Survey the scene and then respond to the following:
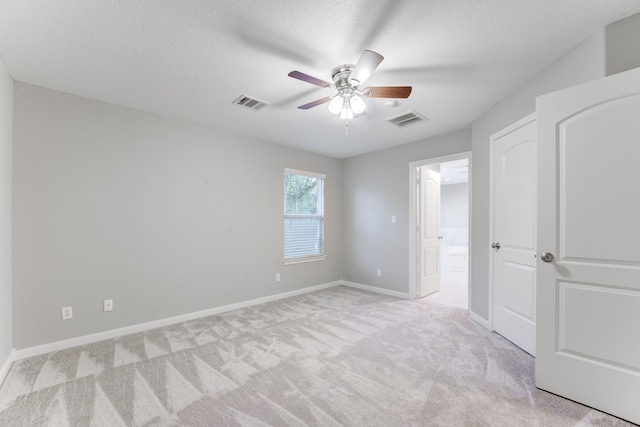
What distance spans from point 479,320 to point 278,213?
10.1 ft

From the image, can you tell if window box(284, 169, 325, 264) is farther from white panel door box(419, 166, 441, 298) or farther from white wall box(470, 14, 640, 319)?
white wall box(470, 14, 640, 319)

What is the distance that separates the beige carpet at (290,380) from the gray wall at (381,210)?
1.57 metres

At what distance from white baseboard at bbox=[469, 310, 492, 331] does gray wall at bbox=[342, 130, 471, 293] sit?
1107 mm

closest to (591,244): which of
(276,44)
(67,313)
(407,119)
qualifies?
(407,119)

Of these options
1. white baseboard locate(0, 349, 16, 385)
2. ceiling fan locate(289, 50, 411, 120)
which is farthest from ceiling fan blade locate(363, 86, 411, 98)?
white baseboard locate(0, 349, 16, 385)

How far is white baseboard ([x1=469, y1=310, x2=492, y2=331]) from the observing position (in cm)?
318

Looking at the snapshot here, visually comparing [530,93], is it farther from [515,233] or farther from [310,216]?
[310,216]

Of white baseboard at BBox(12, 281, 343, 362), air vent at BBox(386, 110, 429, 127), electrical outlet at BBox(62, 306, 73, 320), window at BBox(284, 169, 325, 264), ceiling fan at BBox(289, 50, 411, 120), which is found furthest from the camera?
window at BBox(284, 169, 325, 264)

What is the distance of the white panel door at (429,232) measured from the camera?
4.57m

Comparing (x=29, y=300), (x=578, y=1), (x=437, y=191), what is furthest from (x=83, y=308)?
(x=437, y=191)

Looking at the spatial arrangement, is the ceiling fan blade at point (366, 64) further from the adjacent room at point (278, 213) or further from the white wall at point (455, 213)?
the white wall at point (455, 213)

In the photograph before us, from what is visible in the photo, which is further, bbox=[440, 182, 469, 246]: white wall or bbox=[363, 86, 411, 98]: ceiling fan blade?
bbox=[440, 182, 469, 246]: white wall

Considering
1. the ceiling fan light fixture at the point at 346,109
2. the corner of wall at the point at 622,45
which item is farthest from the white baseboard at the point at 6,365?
the corner of wall at the point at 622,45

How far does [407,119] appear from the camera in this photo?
3451mm
